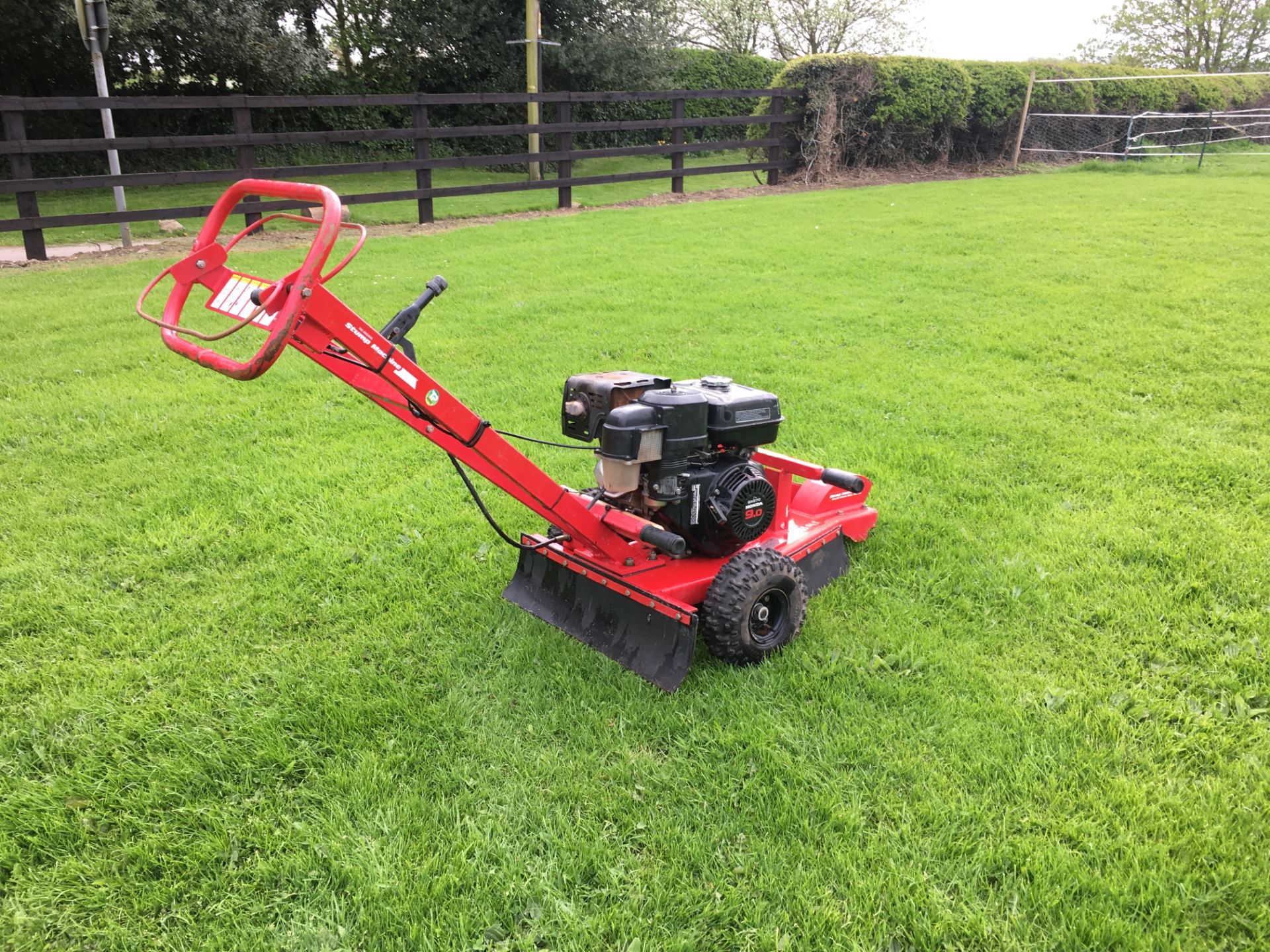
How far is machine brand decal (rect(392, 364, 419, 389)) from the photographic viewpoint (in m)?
2.85

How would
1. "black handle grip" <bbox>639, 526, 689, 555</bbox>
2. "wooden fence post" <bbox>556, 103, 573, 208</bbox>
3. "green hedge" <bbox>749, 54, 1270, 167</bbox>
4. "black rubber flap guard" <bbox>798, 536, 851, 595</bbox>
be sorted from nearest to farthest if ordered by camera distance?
1. "black handle grip" <bbox>639, 526, 689, 555</bbox>
2. "black rubber flap guard" <bbox>798, 536, 851, 595</bbox>
3. "wooden fence post" <bbox>556, 103, 573, 208</bbox>
4. "green hedge" <bbox>749, 54, 1270, 167</bbox>

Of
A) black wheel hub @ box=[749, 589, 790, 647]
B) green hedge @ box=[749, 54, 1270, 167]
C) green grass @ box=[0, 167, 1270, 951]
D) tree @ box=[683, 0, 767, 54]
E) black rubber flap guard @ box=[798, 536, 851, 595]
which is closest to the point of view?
green grass @ box=[0, 167, 1270, 951]

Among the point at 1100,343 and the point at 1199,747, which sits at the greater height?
the point at 1100,343

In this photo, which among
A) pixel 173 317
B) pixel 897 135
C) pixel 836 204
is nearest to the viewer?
pixel 173 317

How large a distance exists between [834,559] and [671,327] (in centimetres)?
409

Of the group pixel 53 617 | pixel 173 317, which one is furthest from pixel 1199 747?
pixel 53 617

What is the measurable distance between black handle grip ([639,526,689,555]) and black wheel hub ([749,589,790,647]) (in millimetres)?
399

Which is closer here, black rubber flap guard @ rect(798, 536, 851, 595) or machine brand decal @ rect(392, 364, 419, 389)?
machine brand decal @ rect(392, 364, 419, 389)

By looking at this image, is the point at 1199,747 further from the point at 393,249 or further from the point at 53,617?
the point at 393,249

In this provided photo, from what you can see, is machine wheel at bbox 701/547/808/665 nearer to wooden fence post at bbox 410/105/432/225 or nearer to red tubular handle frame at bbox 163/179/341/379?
red tubular handle frame at bbox 163/179/341/379

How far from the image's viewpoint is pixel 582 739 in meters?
2.97

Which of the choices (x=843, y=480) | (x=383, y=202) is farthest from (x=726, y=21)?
(x=843, y=480)

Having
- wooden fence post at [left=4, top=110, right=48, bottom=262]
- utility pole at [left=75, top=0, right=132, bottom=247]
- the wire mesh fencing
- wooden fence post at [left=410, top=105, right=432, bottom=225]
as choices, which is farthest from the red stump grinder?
the wire mesh fencing

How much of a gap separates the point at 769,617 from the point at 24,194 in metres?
11.6
